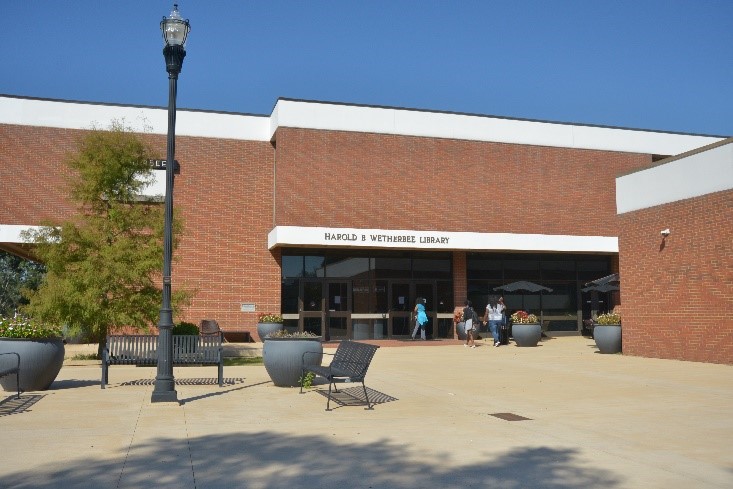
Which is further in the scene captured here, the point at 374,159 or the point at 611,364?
the point at 374,159

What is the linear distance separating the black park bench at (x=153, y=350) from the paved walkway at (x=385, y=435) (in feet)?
1.47

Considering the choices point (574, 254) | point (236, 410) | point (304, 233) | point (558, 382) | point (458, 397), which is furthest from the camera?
point (574, 254)

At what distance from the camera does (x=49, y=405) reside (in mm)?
10516

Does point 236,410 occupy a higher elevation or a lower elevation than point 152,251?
lower

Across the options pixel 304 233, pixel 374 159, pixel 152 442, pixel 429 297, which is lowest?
pixel 152 442

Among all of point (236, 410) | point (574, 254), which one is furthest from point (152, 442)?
point (574, 254)

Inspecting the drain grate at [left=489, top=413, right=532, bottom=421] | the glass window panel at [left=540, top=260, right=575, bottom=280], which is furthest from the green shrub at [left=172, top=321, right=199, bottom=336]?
the glass window panel at [left=540, top=260, right=575, bottom=280]

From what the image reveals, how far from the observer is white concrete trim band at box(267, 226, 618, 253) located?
2931 centimetres

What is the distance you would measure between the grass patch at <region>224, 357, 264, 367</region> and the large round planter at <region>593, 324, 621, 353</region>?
997 cm

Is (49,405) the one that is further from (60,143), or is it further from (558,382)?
(60,143)

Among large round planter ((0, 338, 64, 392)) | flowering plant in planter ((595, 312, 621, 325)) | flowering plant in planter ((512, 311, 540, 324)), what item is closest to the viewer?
large round planter ((0, 338, 64, 392))

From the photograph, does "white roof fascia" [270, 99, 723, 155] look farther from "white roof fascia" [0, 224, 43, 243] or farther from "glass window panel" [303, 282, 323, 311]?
→ "white roof fascia" [0, 224, 43, 243]

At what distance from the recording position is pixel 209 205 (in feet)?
100

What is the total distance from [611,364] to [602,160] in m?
19.4
